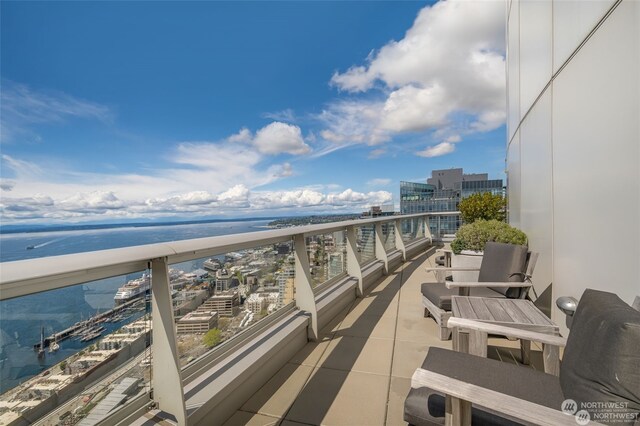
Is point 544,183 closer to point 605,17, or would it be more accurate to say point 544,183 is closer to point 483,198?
point 605,17

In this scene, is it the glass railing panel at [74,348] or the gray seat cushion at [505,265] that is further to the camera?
the gray seat cushion at [505,265]

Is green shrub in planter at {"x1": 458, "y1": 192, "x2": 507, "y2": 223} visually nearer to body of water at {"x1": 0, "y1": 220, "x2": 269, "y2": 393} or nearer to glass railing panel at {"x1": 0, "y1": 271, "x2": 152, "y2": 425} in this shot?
glass railing panel at {"x1": 0, "y1": 271, "x2": 152, "y2": 425}

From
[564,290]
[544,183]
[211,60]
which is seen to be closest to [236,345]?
[564,290]

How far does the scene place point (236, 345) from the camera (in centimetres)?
230

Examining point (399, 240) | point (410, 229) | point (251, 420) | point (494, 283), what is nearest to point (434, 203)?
point (410, 229)

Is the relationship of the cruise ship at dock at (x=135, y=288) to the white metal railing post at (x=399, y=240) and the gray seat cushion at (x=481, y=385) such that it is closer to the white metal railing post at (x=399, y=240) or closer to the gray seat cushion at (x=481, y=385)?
the gray seat cushion at (x=481, y=385)

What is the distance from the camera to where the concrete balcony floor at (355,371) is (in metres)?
2.00

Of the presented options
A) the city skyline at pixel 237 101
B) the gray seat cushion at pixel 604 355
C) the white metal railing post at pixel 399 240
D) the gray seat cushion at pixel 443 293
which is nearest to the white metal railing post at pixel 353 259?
the gray seat cushion at pixel 443 293

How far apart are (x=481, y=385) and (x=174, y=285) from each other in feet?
5.93

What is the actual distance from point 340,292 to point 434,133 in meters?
29.7

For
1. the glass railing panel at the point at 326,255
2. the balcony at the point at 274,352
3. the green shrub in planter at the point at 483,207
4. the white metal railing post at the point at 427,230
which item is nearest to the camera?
the balcony at the point at 274,352

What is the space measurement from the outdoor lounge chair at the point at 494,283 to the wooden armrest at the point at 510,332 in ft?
3.71

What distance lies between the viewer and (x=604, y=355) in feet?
3.62

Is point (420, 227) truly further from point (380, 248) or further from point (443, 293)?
point (443, 293)
